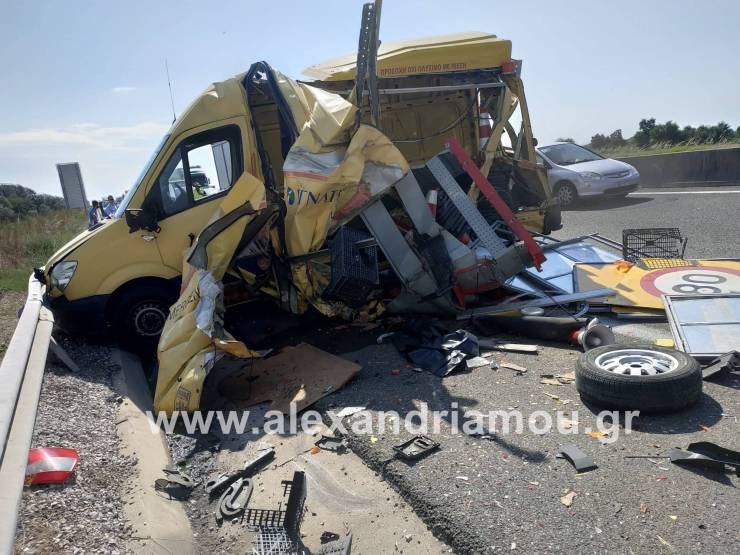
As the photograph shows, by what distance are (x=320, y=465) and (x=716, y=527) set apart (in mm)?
2123

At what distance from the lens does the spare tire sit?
11.2 feet

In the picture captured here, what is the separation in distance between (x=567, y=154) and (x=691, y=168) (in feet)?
14.8

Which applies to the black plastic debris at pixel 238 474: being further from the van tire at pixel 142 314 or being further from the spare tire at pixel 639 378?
the van tire at pixel 142 314

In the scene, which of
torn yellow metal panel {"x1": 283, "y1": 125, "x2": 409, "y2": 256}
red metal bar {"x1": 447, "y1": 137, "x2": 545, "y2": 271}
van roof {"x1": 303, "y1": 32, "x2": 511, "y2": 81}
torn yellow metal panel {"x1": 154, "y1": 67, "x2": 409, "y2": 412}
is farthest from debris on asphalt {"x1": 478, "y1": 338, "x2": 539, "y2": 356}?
van roof {"x1": 303, "y1": 32, "x2": 511, "y2": 81}

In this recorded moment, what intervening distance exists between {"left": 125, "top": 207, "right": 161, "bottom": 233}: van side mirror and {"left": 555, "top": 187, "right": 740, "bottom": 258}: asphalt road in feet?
22.0

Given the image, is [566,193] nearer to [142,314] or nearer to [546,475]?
[142,314]

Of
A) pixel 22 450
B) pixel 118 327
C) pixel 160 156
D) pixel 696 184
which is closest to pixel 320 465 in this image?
pixel 22 450

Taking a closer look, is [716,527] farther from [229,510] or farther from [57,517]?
[57,517]

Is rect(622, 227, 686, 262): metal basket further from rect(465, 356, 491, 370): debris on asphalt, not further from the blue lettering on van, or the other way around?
the blue lettering on van

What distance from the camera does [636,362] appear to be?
12.6 feet

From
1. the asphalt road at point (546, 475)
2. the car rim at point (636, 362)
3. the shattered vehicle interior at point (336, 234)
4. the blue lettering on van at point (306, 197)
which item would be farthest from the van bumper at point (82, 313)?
the car rim at point (636, 362)

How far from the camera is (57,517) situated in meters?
2.86

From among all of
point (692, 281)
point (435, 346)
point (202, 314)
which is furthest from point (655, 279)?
point (202, 314)

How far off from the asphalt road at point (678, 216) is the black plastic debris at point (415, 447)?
5799mm
